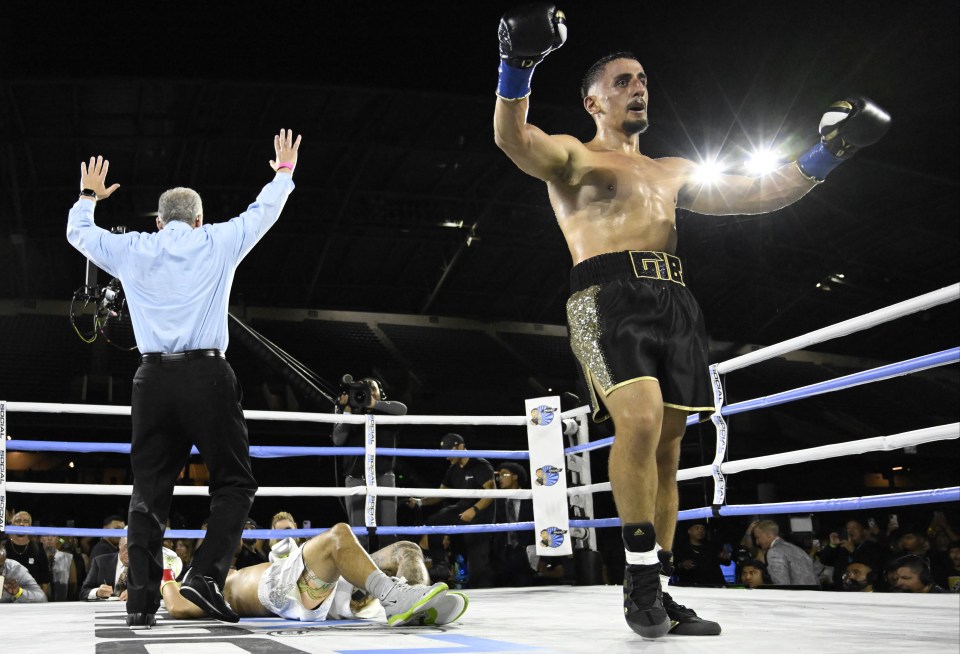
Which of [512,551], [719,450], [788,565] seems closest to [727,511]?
[719,450]

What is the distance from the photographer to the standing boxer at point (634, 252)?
1798 mm

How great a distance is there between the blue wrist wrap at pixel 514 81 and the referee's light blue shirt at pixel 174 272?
827mm

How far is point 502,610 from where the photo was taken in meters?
2.58

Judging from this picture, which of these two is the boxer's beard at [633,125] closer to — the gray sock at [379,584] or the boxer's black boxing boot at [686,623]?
the boxer's black boxing boot at [686,623]

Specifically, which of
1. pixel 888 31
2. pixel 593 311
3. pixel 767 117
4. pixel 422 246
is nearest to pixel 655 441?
pixel 593 311

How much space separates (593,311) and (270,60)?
7.19 meters

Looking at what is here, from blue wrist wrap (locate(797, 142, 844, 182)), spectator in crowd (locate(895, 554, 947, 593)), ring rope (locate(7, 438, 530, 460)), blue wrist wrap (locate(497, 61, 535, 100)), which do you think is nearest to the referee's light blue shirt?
blue wrist wrap (locate(497, 61, 535, 100))

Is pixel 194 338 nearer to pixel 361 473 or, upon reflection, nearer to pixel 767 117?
pixel 361 473

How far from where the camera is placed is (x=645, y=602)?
1.71 metres

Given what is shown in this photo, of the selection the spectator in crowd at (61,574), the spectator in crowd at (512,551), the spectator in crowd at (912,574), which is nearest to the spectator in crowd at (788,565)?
the spectator in crowd at (912,574)

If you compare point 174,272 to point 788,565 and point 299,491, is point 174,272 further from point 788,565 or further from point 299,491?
point 788,565

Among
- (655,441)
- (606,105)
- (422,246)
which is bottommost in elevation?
(655,441)

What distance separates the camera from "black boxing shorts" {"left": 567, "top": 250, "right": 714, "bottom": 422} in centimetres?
193

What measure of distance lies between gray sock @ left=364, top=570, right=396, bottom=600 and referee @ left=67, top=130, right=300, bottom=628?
1.26ft
